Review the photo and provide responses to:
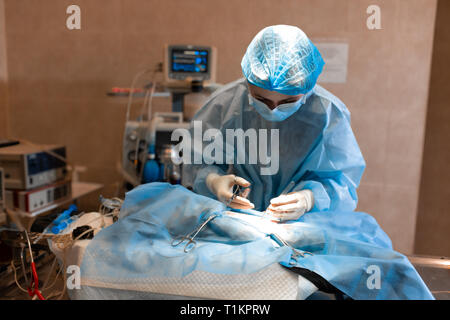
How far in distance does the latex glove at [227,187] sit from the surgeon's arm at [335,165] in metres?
0.23

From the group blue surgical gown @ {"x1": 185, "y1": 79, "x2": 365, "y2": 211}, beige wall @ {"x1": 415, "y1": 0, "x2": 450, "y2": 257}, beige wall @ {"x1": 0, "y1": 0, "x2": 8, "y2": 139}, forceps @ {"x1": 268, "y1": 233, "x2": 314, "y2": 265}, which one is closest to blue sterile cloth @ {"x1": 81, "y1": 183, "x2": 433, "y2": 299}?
forceps @ {"x1": 268, "y1": 233, "x2": 314, "y2": 265}

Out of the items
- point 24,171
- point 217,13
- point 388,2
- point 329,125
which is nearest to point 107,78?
point 24,171

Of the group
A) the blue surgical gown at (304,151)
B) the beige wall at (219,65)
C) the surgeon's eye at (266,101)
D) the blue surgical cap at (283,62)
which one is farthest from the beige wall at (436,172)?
the surgeon's eye at (266,101)

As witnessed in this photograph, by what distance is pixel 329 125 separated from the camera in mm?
1092

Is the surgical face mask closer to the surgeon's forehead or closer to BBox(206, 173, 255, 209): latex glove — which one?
the surgeon's forehead

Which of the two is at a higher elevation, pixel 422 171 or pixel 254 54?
pixel 254 54

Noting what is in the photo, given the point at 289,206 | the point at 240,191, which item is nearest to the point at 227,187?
the point at 240,191

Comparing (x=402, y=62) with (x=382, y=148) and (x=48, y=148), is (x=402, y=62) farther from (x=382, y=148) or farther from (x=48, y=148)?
(x=48, y=148)

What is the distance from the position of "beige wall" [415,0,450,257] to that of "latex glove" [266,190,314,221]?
66cm

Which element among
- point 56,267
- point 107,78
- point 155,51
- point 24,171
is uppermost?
point 155,51

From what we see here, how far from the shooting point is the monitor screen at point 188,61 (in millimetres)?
1792

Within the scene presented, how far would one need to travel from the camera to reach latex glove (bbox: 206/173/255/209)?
1.00 meters

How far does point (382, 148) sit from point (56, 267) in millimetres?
1386

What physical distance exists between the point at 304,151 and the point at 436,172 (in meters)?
0.65
